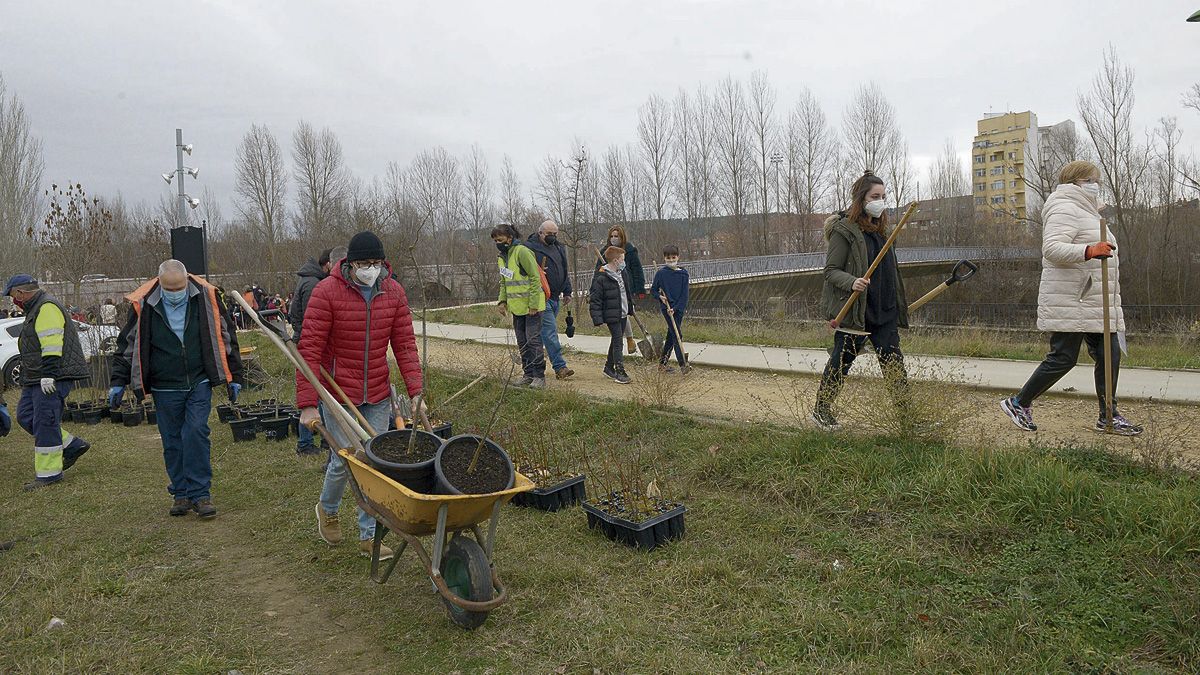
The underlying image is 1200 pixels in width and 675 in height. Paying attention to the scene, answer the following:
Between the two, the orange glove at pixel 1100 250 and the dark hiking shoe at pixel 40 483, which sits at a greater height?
the orange glove at pixel 1100 250

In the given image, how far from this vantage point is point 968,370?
336 inches

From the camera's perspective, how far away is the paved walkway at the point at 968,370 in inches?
254

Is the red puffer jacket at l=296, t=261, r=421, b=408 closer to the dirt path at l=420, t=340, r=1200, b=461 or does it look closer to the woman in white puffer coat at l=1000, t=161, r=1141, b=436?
the dirt path at l=420, t=340, r=1200, b=461

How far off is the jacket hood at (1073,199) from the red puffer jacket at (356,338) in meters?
4.21

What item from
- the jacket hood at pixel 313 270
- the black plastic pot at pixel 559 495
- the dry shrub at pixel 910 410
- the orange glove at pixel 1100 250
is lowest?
the black plastic pot at pixel 559 495

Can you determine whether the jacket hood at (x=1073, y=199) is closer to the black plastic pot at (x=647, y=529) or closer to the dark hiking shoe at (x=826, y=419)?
the dark hiking shoe at (x=826, y=419)

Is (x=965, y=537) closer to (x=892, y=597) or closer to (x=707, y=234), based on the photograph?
(x=892, y=597)

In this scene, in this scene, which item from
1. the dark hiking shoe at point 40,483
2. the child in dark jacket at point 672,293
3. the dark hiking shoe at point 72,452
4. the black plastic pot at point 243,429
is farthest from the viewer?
the child in dark jacket at point 672,293

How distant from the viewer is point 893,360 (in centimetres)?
516

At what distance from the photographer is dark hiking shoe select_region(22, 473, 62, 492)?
6.81 meters

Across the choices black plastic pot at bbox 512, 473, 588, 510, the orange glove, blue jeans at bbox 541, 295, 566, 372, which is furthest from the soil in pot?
blue jeans at bbox 541, 295, 566, 372

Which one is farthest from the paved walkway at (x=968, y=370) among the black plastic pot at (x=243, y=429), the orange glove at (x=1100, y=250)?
the black plastic pot at (x=243, y=429)

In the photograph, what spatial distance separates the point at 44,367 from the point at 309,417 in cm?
419

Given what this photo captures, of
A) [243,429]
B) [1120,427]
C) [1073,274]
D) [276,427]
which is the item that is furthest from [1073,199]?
[243,429]
